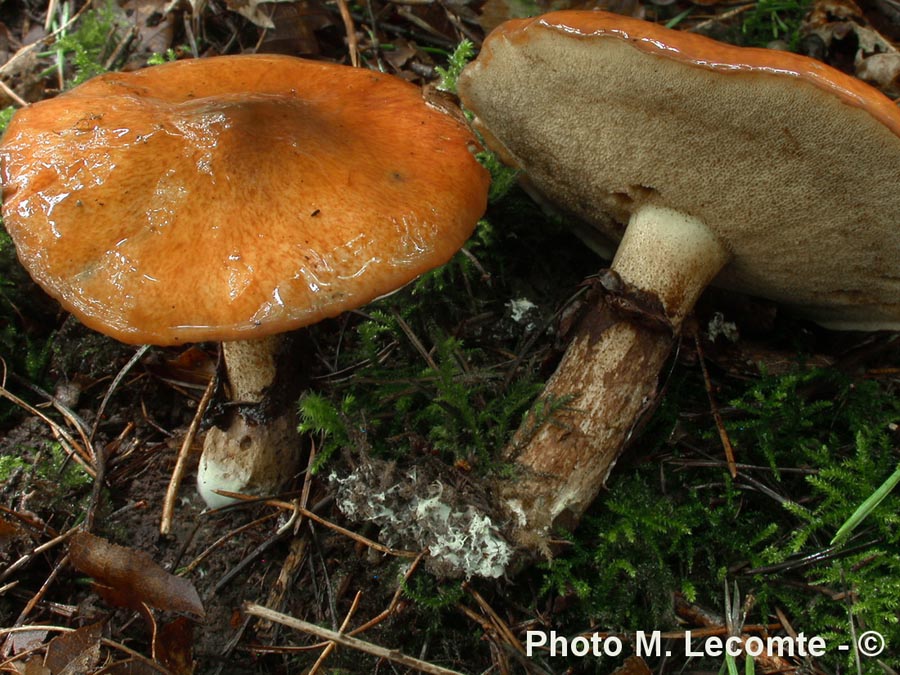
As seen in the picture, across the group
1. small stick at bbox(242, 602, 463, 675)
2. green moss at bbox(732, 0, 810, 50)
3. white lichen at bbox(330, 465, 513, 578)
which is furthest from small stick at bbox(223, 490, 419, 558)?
green moss at bbox(732, 0, 810, 50)

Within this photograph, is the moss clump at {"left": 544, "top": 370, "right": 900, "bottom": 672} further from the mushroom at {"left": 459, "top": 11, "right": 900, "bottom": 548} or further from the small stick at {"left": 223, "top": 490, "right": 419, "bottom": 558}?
the small stick at {"left": 223, "top": 490, "right": 419, "bottom": 558}

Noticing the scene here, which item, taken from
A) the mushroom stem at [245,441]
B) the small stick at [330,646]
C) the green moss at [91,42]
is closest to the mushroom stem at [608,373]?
the small stick at [330,646]

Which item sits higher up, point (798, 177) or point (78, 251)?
point (798, 177)

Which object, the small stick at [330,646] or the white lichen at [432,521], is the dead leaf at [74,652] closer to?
the small stick at [330,646]

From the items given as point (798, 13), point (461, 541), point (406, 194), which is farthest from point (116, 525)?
point (798, 13)

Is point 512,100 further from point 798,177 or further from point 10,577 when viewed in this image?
point 10,577

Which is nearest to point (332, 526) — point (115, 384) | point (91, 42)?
point (115, 384)
